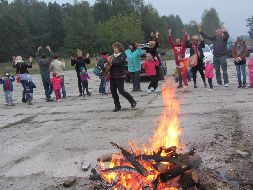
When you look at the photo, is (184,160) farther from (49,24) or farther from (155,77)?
(49,24)

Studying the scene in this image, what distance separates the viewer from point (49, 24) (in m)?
91.6

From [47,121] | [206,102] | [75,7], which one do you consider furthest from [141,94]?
[75,7]

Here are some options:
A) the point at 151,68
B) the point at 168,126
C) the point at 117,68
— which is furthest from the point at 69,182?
the point at 151,68

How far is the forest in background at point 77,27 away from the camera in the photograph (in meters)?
69.0

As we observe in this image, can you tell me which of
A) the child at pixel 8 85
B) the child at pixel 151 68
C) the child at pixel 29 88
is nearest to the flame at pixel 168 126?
the child at pixel 151 68

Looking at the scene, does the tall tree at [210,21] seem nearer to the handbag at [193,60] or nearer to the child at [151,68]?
the child at [151,68]

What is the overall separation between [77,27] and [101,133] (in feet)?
216

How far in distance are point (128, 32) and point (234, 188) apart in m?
62.4

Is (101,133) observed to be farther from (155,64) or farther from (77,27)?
(77,27)

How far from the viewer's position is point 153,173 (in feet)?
17.7

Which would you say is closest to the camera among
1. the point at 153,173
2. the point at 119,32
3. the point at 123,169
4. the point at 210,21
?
the point at 153,173

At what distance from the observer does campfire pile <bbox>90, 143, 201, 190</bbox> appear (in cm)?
520

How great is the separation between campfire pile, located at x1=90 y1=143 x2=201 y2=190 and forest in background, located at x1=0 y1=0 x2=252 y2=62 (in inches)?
2177

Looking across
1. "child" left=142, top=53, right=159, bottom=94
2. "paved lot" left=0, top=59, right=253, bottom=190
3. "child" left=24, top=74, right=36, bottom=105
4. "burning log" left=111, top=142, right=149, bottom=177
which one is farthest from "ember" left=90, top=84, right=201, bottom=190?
"child" left=24, top=74, right=36, bottom=105
